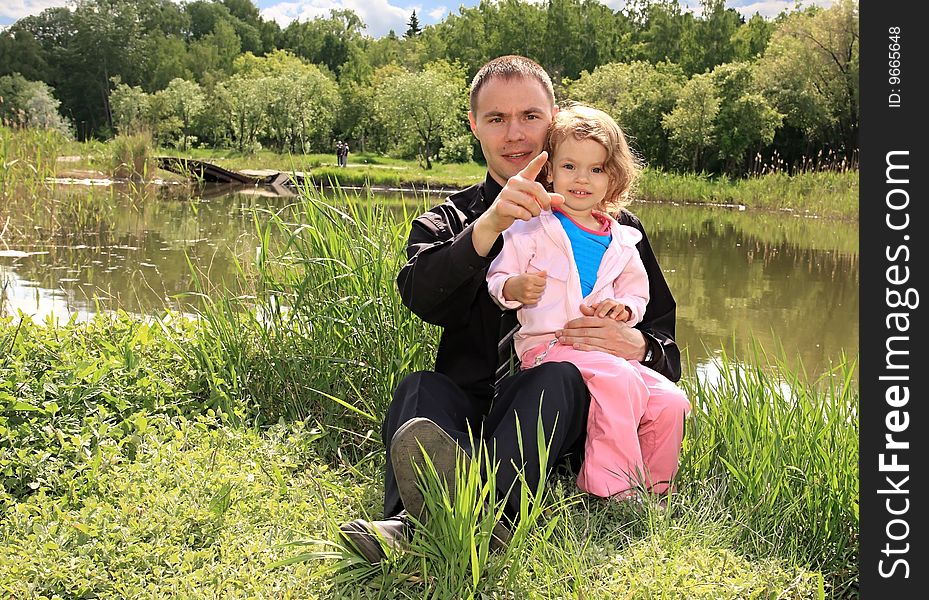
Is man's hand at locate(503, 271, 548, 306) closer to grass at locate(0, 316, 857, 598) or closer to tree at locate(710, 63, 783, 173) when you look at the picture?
grass at locate(0, 316, 857, 598)

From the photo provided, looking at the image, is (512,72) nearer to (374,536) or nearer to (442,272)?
(442,272)

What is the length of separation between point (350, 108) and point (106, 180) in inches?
1015

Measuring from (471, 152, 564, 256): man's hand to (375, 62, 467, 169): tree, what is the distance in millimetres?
30265

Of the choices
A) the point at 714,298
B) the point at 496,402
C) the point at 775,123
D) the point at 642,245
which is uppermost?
the point at 775,123

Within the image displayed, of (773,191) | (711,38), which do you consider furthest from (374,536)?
(711,38)

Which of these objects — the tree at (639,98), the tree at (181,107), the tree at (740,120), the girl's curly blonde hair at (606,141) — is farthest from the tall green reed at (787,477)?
the tree at (181,107)

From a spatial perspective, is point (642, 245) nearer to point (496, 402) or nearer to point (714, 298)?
point (496, 402)

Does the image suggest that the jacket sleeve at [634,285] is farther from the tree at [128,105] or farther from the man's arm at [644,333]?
the tree at [128,105]

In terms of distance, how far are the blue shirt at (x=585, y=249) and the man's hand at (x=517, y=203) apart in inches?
9.4

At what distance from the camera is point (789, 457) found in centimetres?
228

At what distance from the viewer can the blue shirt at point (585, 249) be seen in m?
2.29

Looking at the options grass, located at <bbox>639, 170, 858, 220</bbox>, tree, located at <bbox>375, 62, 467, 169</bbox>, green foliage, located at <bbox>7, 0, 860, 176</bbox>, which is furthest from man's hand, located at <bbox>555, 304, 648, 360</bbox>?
tree, located at <bbox>375, 62, 467, 169</bbox>
